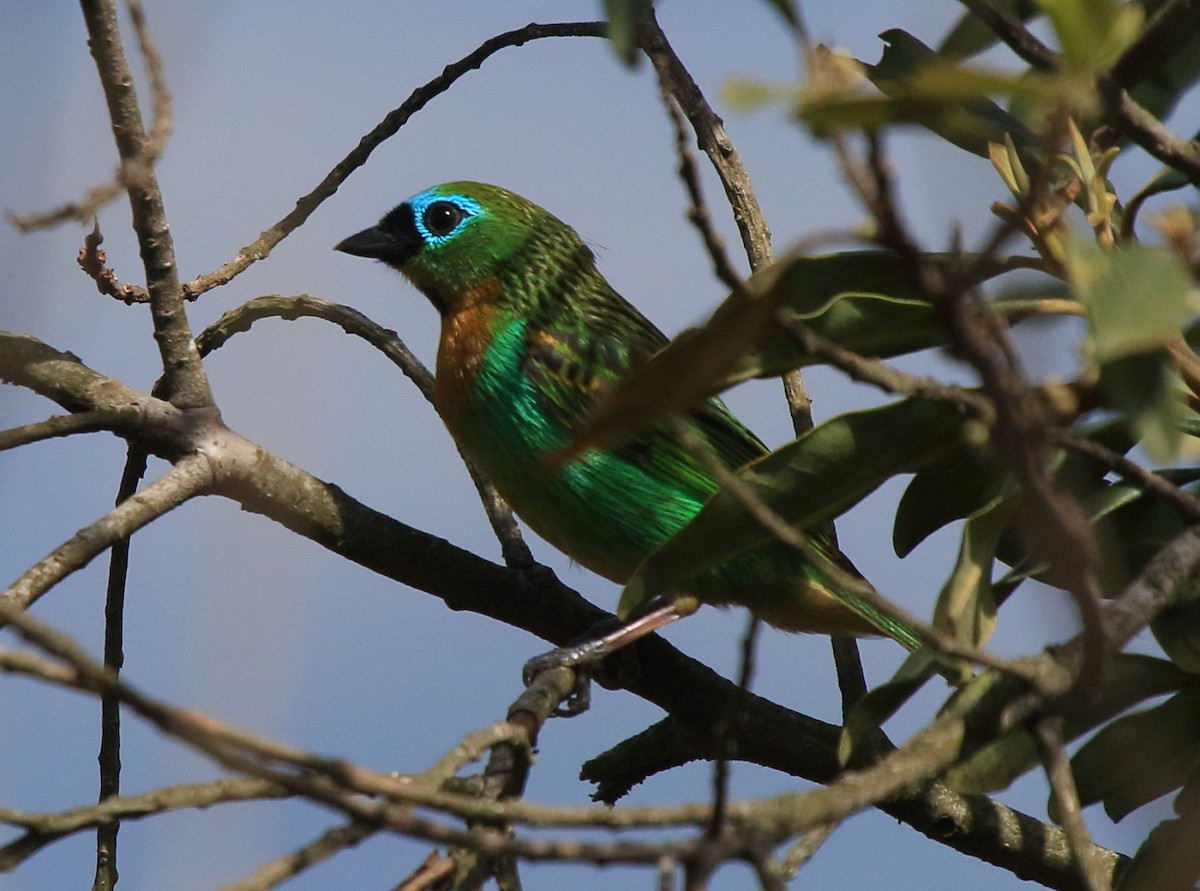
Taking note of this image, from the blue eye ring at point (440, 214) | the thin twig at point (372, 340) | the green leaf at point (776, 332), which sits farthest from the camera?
the blue eye ring at point (440, 214)

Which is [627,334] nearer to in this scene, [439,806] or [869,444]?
[869,444]

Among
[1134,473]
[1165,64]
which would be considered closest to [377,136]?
[1165,64]

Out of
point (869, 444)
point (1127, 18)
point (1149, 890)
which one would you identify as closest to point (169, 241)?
point (869, 444)

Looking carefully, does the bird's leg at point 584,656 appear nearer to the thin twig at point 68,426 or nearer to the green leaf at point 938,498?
the green leaf at point 938,498

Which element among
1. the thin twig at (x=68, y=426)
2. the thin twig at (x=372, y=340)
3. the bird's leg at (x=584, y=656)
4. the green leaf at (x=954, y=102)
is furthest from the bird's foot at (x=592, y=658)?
the green leaf at (x=954, y=102)

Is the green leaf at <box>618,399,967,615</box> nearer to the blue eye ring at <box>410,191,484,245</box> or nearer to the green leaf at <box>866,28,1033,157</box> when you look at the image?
the green leaf at <box>866,28,1033,157</box>

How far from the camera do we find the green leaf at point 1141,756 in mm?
3092

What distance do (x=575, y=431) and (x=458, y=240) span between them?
3.93 feet

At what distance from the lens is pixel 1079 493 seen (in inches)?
115

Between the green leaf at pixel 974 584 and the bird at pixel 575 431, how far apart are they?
60.2 inches

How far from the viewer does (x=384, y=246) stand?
18.7 ft

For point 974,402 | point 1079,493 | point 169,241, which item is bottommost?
point 974,402

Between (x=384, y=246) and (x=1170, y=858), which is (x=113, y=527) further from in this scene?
(x=384, y=246)

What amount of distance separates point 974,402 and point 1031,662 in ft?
1.95
